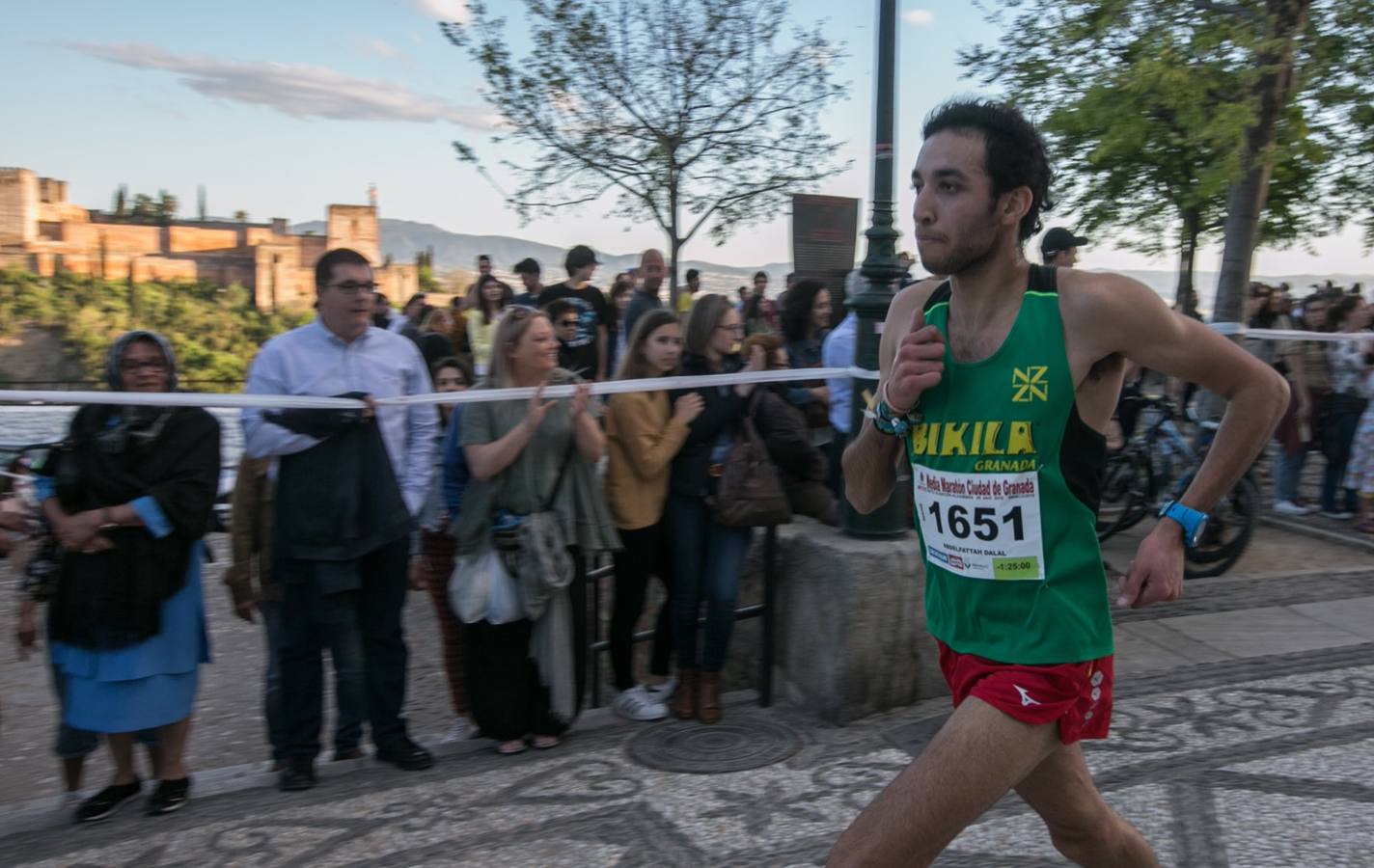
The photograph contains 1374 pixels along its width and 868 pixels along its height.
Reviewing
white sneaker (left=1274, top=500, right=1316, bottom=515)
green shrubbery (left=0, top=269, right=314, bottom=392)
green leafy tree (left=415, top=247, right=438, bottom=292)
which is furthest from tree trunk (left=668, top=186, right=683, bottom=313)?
green leafy tree (left=415, top=247, right=438, bottom=292)

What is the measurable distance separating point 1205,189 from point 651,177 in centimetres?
724

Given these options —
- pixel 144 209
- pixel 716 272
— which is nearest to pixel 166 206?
pixel 144 209

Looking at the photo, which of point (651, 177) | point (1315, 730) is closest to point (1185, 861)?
point (1315, 730)

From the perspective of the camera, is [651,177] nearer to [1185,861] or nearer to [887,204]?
[887,204]

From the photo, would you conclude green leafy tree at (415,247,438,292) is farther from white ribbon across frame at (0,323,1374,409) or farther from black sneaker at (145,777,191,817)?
black sneaker at (145,777,191,817)

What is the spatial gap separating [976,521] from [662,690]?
2900 millimetres

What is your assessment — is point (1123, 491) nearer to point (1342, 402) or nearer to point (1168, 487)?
point (1168, 487)

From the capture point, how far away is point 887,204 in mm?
4992

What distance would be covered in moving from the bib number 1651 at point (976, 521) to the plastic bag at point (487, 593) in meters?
2.25

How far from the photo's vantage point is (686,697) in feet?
15.4

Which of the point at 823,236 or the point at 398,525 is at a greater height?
the point at 823,236

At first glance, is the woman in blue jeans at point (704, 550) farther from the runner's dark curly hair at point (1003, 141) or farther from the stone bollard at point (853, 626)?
the runner's dark curly hair at point (1003, 141)

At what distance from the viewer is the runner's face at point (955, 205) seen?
222 cm

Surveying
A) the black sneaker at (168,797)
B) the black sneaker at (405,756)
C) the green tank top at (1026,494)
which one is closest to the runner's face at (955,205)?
the green tank top at (1026,494)
